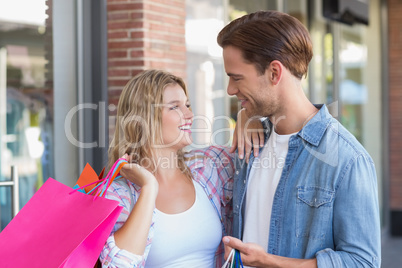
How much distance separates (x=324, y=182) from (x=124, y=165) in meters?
0.77

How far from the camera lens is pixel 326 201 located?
1.94 meters

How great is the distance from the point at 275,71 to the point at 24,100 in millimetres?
1863

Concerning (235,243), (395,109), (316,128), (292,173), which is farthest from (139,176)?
(395,109)

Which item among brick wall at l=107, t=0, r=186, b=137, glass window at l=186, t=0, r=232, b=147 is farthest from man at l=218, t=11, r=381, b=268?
glass window at l=186, t=0, r=232, b=147

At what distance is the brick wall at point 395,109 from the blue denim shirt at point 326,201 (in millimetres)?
7319

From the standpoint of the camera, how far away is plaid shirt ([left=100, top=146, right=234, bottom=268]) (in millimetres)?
2148

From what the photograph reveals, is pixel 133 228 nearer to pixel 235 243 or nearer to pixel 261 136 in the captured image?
pixel 235 243

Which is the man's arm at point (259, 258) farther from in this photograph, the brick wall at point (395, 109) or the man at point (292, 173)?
the brick wall at point (395, 109)

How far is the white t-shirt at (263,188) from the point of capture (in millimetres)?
2184

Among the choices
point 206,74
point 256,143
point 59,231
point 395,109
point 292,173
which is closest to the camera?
point 59,231

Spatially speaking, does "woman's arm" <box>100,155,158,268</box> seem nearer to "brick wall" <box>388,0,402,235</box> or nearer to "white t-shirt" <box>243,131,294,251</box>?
"white t-shirt" <box>243,131,294,251</box>

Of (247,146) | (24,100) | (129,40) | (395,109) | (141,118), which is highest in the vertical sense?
(129,40)

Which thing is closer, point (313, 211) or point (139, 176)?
point (313, 211)

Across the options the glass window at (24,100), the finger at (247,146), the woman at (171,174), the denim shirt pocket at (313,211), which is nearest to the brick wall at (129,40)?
the glass window at (24,100)
